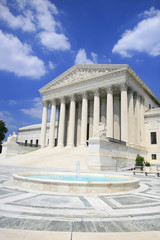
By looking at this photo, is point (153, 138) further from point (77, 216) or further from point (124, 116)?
point (77, 216)

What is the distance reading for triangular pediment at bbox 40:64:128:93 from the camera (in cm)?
3881

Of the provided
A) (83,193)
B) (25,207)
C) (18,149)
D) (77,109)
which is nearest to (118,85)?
(77,109)

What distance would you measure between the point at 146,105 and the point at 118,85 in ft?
40.7

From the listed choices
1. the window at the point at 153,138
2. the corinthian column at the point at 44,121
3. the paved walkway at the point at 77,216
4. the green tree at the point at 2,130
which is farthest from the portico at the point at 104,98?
the paved walkway at the point at 77,216

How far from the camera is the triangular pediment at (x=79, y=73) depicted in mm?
38812

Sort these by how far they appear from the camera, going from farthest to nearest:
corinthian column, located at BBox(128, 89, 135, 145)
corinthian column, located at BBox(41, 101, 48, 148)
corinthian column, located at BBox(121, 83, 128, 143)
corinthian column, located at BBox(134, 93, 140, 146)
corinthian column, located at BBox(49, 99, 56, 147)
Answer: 1. corinthian column, located at BBox(41, 101, 48, 148)
2. corinthian column, located at BBox(49, 99, 56, 147)
3. corinthian column, located at BBox(134, 93, 140, 146)
4. corinthian column, located at BBox(128, 89, 135, 145)
5. corinthian column, located at BBox(121, 83, 128, 143)

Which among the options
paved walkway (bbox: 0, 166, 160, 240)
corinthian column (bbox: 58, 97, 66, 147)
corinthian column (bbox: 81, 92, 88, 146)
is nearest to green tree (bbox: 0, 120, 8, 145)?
corinthian column (bbox: 58, 97, 66, 147)

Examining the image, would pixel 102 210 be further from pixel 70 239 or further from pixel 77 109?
pixel 77 109

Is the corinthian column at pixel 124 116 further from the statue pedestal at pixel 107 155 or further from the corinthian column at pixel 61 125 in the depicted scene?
the corinthian column at pixel 61 125

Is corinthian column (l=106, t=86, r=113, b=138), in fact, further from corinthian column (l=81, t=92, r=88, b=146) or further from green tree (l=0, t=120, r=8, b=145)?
green tree (l=0, t=120, r=8, b=145)

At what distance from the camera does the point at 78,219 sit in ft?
14.3

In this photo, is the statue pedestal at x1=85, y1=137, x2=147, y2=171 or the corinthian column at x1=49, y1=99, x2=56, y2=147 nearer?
the statue pedestal at x1=85, y1=137, x2=147, y2=171

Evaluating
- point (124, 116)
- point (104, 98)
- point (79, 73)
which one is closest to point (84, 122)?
point (104, 98)

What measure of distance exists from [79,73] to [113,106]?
1145 centimetres
